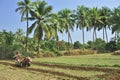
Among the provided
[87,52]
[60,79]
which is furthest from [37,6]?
[60,79]

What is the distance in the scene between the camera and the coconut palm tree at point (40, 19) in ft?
156

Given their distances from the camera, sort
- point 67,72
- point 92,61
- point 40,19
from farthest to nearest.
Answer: point 40,19 < point 92,61 < point 67,72

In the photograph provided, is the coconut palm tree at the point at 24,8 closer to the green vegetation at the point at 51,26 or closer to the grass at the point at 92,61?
the green vegetation at the point at 51,26

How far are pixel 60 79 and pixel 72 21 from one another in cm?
5272

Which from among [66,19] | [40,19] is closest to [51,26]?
[40,19]

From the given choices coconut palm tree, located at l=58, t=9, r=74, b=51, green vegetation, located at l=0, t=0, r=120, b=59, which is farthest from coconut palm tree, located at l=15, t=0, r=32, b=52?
coconut palm tree, located at l=58, t=9, r=74, b=51

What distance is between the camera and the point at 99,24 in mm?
72188

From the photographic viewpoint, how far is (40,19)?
4797cm

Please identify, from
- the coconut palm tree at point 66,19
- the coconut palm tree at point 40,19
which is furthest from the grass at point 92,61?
the coconut palm tree at point 66,19

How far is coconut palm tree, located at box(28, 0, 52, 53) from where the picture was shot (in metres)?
47.5

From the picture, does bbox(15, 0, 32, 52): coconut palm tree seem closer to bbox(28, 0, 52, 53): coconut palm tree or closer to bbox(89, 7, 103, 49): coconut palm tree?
bbox(28, 0, 52, 53): coconut palm tree

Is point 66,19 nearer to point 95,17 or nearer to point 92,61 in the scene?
point 95,17

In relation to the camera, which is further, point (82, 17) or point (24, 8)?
point (82, 17)

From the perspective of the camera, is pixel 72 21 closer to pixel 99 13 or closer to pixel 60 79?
pixel 99 13
